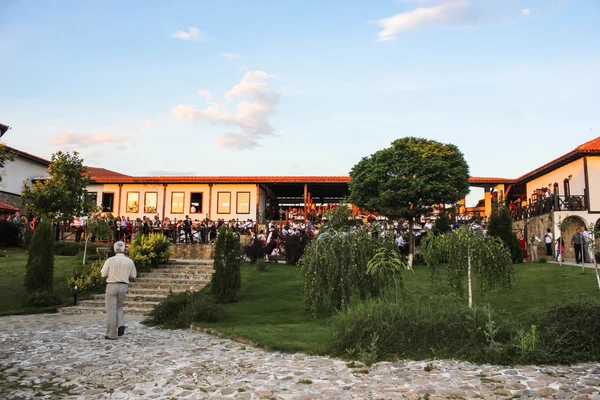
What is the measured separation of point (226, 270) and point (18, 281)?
8.00 metres

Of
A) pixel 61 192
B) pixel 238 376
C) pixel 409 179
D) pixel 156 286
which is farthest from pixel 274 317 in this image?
pixel 61 192

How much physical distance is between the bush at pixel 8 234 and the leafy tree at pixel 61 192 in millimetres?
2418

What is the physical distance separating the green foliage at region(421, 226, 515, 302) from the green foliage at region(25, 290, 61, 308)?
11.5 meters

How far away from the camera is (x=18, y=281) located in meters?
17.4

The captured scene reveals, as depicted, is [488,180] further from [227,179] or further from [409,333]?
[409,333]

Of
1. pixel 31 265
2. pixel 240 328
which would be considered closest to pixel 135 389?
pixel 240 328

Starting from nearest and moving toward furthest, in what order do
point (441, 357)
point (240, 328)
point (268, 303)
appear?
point (441, 357), point (240, 328), point (268, 303)

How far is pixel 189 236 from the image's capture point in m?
26.4

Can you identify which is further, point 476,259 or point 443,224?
point 443,224

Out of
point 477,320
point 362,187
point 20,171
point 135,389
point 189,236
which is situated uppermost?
point 20,171

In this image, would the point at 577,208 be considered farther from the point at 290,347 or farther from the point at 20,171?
the point at 20,171

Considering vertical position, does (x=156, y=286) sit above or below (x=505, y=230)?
below

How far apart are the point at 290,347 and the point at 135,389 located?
3084 millimetres

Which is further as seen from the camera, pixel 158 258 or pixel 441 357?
pixel 158 258
